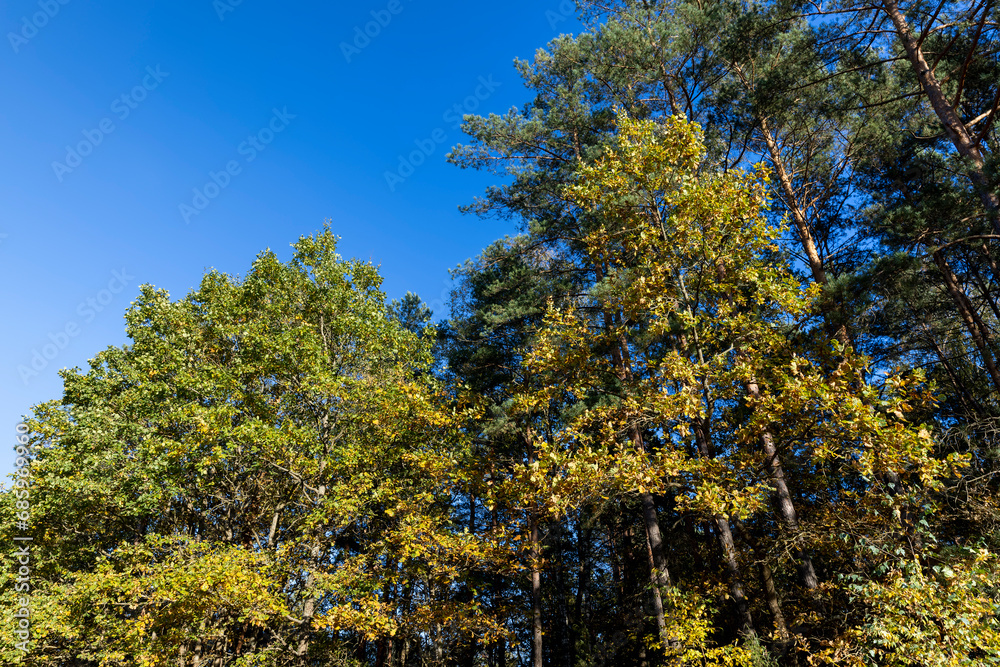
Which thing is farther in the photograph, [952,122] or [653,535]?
[653,535]

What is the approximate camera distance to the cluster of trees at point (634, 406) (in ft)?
22.2

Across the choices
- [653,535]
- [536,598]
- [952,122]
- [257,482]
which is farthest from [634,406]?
[257,482]

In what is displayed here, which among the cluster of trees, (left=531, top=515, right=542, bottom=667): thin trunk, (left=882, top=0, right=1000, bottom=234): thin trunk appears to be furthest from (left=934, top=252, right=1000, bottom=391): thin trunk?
(left=531, top=515, right=542, bottom=667): thin trunk

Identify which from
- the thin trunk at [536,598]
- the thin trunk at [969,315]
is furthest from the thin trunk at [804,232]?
the thin trunk at [536,598]

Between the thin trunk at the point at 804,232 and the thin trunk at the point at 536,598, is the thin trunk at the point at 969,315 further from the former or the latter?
the thin trunk at the point at 536,598

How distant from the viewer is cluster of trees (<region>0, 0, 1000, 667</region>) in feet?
22.2

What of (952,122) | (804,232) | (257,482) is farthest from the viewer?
(257,482)

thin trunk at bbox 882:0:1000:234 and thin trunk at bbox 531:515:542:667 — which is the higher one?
thin trunk at bbox 882:0:1000:234

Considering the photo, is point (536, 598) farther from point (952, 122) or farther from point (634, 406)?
point (952, 122)

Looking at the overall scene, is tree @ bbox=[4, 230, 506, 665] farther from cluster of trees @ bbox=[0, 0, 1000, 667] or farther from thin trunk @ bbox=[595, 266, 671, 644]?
thin trunk @ bbox=[595, 266, 671, 644]

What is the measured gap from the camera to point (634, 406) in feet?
23.3

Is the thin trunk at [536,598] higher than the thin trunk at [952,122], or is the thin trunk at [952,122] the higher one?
the thin trunk at [952,122]

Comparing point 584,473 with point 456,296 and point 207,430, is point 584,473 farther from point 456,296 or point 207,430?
point 456,296

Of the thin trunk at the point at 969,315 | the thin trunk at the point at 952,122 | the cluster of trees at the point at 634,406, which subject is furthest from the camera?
the thin trunk at the point at 969,315
